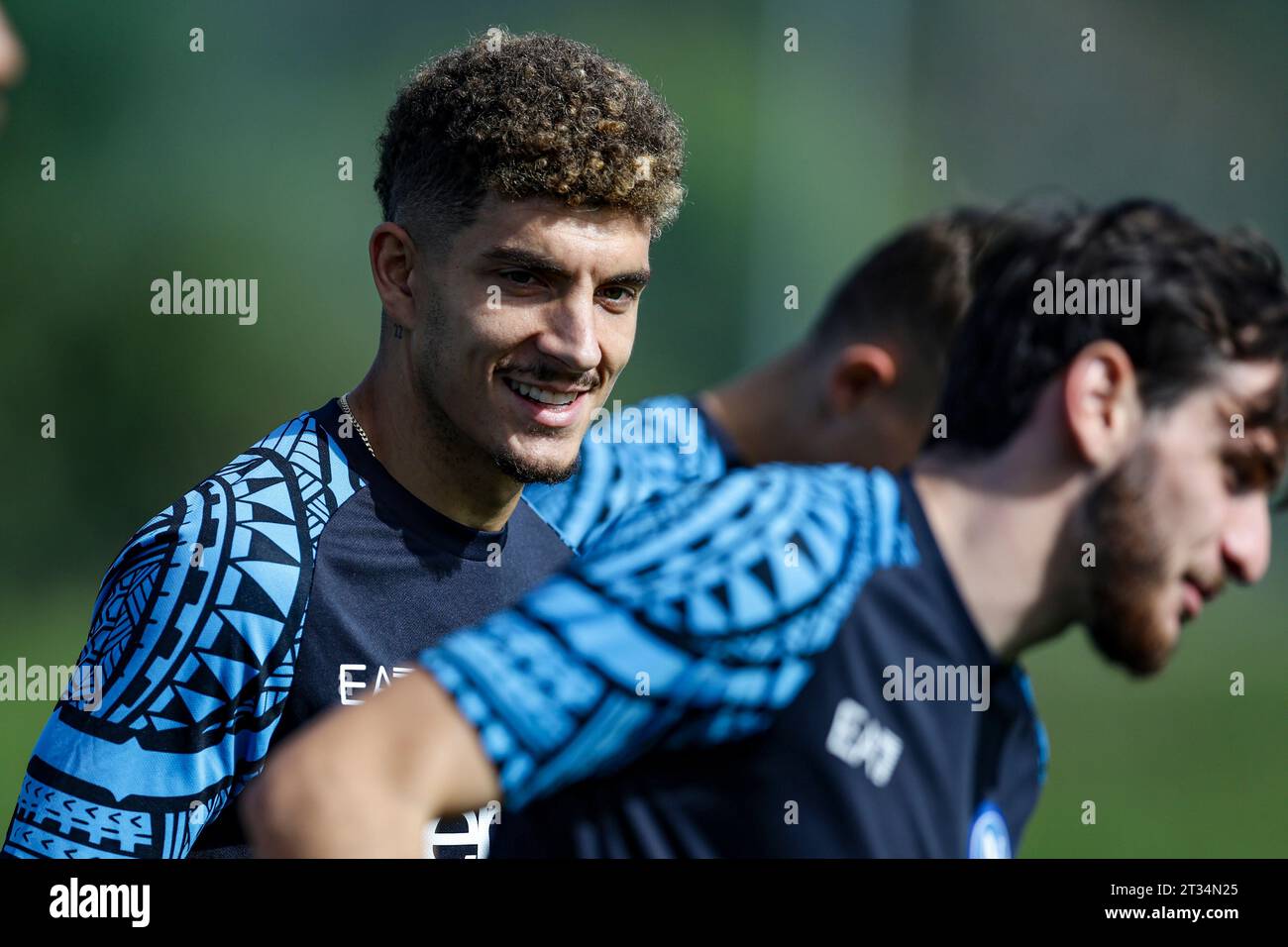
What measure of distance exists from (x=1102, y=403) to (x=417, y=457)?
1.14 m

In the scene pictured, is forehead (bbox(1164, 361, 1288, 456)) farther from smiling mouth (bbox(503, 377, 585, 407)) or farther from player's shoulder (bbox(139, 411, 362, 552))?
player's shoulder (bbox(139, 411, 362, 552))

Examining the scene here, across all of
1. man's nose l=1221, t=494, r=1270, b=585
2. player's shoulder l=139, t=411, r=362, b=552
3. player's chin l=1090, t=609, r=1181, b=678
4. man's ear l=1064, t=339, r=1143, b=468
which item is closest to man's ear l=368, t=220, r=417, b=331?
player's shoulder l=139, t=411, r=362, b=552

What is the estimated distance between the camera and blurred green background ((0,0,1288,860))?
14.6ft

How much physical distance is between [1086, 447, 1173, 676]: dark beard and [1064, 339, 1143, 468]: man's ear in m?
0.04

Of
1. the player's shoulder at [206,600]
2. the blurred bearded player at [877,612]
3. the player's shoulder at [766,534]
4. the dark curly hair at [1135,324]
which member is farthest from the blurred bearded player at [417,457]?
the player's shoulder at [766,534]

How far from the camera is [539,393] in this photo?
8.22 feet

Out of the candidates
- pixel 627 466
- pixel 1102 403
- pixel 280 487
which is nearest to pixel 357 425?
pixel 280 487

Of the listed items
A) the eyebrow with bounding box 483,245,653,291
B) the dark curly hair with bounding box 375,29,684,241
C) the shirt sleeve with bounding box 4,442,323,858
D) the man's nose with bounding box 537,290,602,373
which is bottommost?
the shirt sleeve with bounding box 4,442,323,858

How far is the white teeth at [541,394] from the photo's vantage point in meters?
2.50

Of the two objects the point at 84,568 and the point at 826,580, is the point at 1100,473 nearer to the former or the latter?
the point at 826,580

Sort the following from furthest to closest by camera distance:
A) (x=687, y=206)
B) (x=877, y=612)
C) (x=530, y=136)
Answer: (x=687, y=206) < (x=530, y=136) < (x=877, y=612)

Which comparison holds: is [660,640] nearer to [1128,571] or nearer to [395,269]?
[1128,571]
